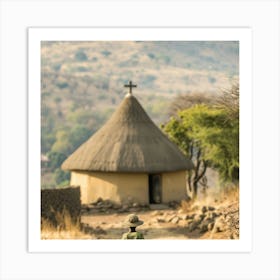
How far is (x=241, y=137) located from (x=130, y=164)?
7.11 meters

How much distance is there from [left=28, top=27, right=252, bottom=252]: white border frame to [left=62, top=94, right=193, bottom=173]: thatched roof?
6.84m

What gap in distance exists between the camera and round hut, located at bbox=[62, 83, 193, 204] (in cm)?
1700

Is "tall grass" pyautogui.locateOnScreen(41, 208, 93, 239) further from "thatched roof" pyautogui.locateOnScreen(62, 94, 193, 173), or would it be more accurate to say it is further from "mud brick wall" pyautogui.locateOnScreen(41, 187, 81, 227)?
"thatched roof" pyautogui.locateOnScreen(62, 94, 193, 173)

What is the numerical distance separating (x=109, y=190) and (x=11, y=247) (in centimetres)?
709

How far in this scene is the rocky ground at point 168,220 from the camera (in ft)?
39.5

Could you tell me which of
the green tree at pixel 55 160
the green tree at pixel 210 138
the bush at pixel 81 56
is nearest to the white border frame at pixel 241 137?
the green tree at pixel 210 138

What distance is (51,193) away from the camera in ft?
42.2

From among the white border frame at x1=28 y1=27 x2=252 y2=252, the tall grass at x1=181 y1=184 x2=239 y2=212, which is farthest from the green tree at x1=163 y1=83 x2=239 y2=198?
the white border frame at x1=28 y1=27 x2=252 y2=252

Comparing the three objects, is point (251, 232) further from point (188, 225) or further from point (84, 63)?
point (84, 63)

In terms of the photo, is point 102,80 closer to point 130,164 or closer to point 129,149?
point 129,149

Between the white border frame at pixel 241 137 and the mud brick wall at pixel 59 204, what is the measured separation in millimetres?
2390
